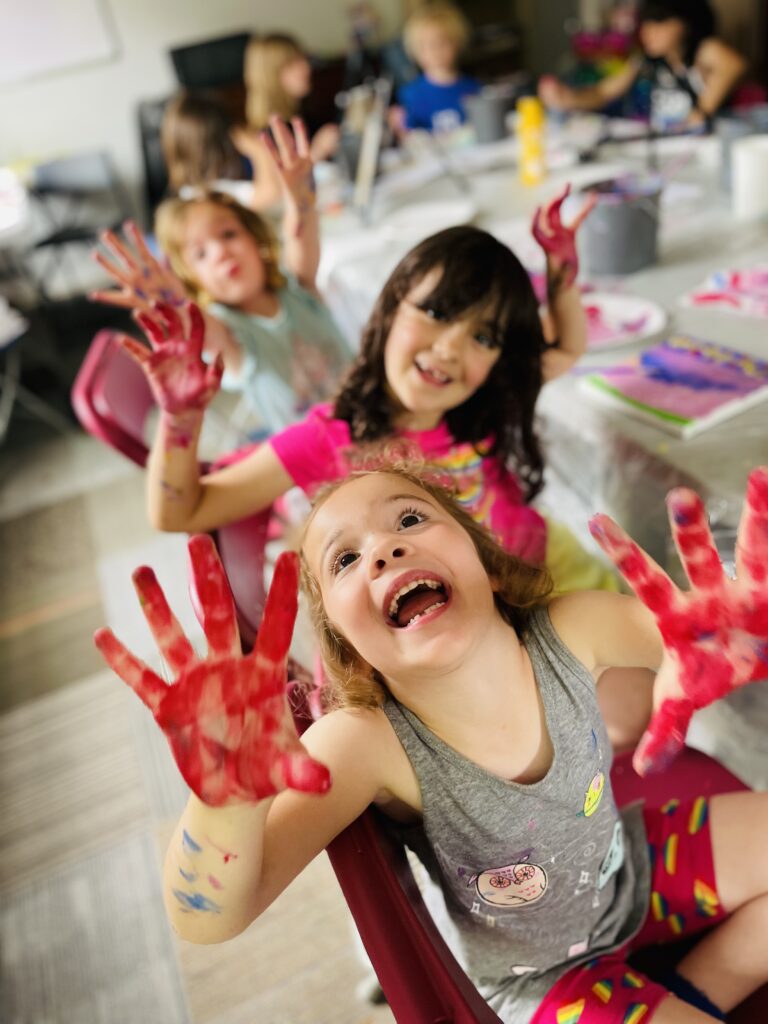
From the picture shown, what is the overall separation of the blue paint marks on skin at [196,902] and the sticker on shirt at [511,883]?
0.22m

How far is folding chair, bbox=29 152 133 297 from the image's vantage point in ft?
14.9

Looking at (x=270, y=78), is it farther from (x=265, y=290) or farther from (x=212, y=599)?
(x=212, y=599)

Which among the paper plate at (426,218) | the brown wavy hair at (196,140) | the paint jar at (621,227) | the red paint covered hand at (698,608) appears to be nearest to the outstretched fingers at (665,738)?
the red paint covered hand at (698,608)

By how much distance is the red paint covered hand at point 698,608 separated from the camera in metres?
0.50

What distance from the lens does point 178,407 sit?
2.89ft

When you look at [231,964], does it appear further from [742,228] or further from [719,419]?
[742,228]

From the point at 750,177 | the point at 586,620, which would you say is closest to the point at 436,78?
the point at 750,177

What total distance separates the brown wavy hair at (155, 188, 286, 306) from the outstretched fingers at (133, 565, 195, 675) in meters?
1.05

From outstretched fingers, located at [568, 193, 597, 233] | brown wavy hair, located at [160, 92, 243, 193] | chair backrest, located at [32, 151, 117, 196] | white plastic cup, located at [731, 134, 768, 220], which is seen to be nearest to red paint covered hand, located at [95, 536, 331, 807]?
outstretched fingers, located at [568, 193, 597, 233]

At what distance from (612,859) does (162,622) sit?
1.48 feet

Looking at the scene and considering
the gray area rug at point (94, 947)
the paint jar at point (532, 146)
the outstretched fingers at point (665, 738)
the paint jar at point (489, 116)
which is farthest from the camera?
the paint jar at point (489, 116)

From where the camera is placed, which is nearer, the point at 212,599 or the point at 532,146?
the point at 212,599

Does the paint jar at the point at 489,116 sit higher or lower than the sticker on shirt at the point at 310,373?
higher

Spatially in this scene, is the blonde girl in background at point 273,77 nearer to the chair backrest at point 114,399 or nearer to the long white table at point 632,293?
the long white table at point 632,293
